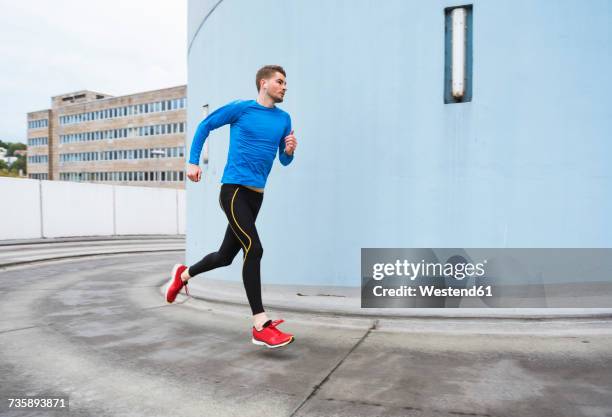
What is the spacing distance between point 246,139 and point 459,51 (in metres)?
2.08

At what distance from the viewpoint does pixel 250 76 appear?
184 inches

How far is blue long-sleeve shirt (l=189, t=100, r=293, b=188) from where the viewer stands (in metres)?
3.24

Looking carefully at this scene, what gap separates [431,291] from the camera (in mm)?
4023

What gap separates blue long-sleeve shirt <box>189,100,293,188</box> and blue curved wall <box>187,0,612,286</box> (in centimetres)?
111

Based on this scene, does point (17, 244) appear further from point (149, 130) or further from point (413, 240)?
point (149, 130)

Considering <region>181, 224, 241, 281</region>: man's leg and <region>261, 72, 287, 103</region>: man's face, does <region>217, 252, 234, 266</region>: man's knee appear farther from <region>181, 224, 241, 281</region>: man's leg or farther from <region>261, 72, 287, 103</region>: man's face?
<region>261, 72, 287, 103</region>: man's face

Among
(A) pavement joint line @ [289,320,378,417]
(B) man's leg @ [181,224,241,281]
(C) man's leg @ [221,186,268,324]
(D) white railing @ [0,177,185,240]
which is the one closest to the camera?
(A) pavement joint line @ [289,320,378,417]

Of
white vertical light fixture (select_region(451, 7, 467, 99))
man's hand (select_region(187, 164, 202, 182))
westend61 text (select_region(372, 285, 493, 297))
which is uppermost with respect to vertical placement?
white vertical light fixture (select_region(451, 7, 467, 99))

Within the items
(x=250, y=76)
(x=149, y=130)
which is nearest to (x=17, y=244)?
(x=250, y=76)

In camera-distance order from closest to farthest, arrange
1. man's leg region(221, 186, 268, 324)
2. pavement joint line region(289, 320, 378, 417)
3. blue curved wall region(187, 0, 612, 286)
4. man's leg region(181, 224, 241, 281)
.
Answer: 1. pavement joint line region(289, 320, 378, 417)
2. man's leg region(221, 186, 268, 324)
3. man's leg region(181, 224, 241, 281)
4. blue curved wall region(187, 0, 612, 286)

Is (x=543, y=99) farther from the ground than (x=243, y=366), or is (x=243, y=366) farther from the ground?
(x=543, y=99)

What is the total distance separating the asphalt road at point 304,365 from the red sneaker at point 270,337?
0.08m

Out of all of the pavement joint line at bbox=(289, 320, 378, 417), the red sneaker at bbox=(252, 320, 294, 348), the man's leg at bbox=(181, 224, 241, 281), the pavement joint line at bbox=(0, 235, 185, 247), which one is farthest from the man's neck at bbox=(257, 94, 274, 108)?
the pavement joint line at bbox=(0, 235, 185, 247)

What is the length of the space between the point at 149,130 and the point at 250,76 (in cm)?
7201
